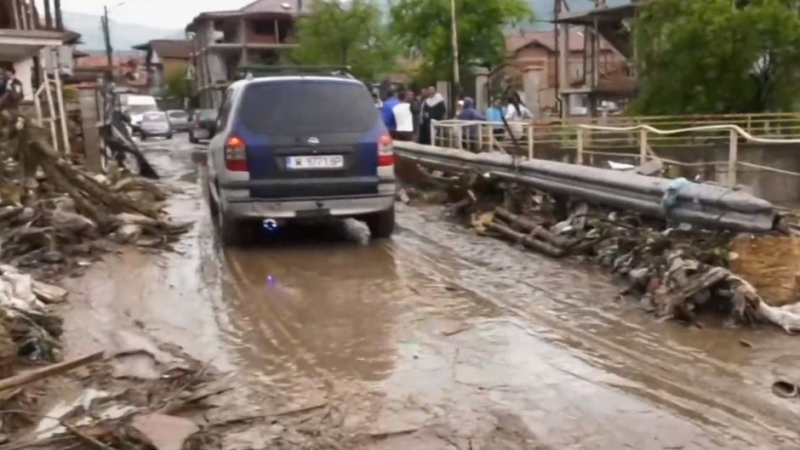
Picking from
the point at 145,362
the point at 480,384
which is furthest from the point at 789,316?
the point at 145,362

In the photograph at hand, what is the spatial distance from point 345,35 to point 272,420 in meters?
56.3

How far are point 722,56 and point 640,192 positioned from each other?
911 inches

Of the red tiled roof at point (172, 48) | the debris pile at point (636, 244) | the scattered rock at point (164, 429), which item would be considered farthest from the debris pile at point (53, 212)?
the red tiled roof at point (172, 48)

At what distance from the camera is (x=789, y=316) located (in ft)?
20.7

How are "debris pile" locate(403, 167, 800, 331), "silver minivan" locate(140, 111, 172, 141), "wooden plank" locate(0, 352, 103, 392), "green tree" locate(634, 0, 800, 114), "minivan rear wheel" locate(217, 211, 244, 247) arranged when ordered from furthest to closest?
"silver minivan" locate(140, 111, 172, 141), "green tree" locate(634, 0, 800, 114), "minivan rear wheel" locate(217, 211, 244, 247), "debris pile" locate(403, 167, 800, 331), "wooden plank" locate(0, 352, 103, 392)

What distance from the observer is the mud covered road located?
15.8 feet

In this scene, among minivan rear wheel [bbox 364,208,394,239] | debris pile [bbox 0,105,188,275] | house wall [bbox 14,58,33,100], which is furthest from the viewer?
house wall [bbox 14,58,33,100]

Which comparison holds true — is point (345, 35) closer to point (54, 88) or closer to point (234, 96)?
point (54, 88)

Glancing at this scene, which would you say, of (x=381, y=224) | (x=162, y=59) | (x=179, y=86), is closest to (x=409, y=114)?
(x=381, y=224)

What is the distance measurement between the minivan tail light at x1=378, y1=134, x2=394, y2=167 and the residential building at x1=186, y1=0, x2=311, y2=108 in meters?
69.8

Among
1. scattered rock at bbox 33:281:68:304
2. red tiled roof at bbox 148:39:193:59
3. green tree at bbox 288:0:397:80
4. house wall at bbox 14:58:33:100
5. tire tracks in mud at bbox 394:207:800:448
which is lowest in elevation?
tire tracks in mud at bbox 394:207:800:448

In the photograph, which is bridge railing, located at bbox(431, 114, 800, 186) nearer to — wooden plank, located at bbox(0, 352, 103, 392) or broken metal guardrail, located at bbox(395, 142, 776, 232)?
broken metal guardrail, located at bbox(395, 142, 776, 232)

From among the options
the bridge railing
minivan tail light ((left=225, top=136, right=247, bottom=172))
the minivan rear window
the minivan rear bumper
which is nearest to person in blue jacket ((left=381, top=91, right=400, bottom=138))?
the bridge railing

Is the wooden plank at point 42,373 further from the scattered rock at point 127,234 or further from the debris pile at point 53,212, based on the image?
the scattered rock at point 127,234
